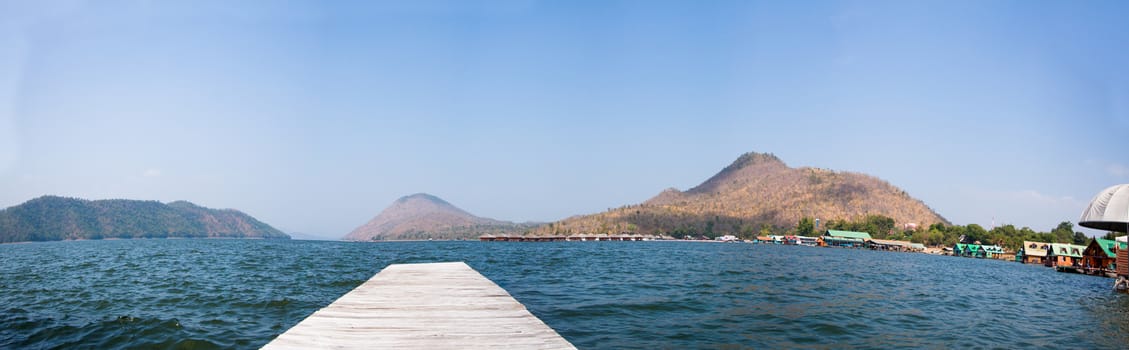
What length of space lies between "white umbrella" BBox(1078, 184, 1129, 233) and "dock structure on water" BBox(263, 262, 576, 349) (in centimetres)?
4485

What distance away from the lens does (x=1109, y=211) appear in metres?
37.0

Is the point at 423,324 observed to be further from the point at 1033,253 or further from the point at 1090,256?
the point at 1033,253

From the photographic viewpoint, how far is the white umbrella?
36.4 meters

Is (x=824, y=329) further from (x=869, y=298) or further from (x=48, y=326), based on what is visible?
(x=48, y=326)

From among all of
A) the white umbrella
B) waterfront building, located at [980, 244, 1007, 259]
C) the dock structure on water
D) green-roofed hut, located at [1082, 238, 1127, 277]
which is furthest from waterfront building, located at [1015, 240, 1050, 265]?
the dock structure on water

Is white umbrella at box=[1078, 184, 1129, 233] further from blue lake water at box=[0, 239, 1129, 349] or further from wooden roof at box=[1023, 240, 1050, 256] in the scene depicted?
wooden roof at box=[1023, 240, 1050, 256]

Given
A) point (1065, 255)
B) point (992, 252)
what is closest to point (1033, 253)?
point (1065, 255)

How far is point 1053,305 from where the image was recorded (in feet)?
91.7

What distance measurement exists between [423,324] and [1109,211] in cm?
4869

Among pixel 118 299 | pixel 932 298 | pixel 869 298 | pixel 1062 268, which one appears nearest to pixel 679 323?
pixel 869 298

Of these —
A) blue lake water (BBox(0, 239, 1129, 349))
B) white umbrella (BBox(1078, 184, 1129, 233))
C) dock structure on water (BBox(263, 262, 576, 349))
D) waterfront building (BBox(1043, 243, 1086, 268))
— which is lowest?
blue lake water (BBox(0, 239, 1129, 349))

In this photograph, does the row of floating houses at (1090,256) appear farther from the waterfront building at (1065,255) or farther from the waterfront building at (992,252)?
the waterfront building at (992,252)

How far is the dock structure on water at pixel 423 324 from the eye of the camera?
848 centimetres

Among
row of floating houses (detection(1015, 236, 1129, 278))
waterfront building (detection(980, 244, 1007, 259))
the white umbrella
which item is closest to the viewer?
the white umbrella
